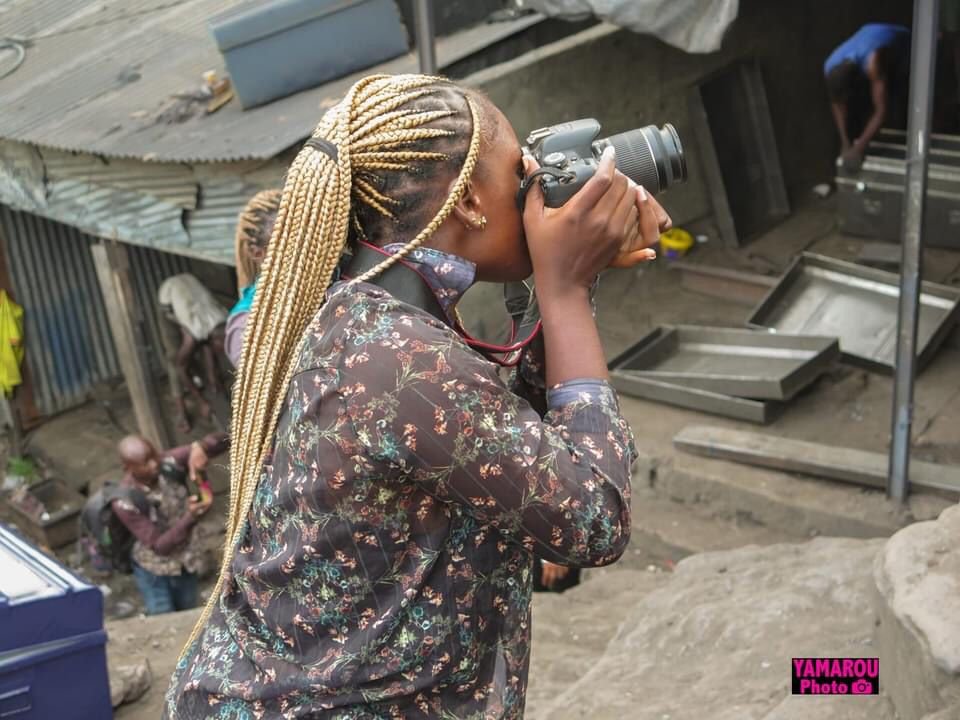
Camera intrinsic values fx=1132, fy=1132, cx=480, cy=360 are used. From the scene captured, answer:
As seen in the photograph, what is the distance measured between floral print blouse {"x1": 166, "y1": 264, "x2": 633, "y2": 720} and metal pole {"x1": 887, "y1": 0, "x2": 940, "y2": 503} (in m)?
3.32

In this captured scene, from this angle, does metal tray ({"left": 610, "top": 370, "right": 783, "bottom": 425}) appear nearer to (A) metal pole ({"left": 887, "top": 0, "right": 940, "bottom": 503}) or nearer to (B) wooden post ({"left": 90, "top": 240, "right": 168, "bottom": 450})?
(A) metal pole ({"left": 887, "top": 0, "right": 940, "bottom": 503})

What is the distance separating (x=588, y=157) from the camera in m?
1.53

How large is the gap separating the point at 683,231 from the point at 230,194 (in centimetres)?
340

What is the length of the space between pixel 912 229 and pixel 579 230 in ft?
11.4

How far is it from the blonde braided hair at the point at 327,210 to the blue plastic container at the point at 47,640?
187 centimetres

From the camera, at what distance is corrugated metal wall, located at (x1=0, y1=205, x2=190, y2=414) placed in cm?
934

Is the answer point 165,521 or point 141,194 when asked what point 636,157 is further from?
point 141,194

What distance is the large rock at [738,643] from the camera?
121 inches

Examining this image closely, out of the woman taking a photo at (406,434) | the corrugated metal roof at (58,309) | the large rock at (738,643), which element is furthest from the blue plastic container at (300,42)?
the woman taking a photo at (406,434)

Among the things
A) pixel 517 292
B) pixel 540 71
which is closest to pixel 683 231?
pixel 540 71

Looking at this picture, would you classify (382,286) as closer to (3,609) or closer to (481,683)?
(481,683)

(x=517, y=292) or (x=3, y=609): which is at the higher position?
(x=517, y=292)

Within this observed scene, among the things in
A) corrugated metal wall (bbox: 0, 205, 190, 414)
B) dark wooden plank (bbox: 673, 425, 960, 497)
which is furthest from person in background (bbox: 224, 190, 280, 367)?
corrugated metal wall (bbox: 0, 205, 190, 414)

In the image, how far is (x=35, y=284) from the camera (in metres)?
9.48
